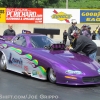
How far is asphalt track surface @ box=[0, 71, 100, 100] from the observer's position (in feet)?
24.8

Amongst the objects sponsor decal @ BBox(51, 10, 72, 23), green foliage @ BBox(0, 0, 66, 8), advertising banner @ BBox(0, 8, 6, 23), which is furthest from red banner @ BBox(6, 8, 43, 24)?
green foliage @ BBox(0, 0, 66, 8)

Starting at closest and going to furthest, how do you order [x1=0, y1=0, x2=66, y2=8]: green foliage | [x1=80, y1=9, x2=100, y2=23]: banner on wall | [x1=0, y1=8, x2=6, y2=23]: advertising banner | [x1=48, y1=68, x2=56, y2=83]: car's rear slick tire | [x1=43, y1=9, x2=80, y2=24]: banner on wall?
[x1=48, y1=68, x2=56, y2=83]: car's rear slick tire → [x1=0, y1=8, x2=6, y2=23]: advertising banner → [x1=43, y1=9, x2=80, y2=24]: banner on wall → [x1=80, y1=9, x2=100, y2=23]: banner on wall → [x1=0, y1=0, x2=66, y2=8]: green foliage

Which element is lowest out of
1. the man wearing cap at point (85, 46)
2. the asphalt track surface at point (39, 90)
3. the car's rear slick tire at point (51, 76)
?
the asphalt track surface at point (39, 90)

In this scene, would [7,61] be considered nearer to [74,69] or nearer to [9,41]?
[9,41]


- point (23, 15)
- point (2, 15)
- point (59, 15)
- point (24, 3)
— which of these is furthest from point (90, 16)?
point (24, 3)

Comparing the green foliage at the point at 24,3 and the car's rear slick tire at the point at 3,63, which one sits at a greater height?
the green foliage at the point at 24,3

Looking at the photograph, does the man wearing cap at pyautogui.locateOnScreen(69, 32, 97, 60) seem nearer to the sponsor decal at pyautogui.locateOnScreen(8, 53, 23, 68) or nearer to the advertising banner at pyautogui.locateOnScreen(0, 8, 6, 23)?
the sponsor decal at pyautogui.locateOnScreen(8, 53, 23, 68)

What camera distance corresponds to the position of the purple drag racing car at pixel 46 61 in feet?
28.2

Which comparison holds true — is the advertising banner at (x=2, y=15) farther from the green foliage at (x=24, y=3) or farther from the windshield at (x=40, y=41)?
the windshield at (x=40, y=41)

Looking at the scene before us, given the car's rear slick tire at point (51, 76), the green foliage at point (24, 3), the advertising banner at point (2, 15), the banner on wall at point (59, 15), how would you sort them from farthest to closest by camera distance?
the green foliage at point (24, 3) → the banner on wall at point (59, 15) → the advertising banner at point (2, 15) → the car's rear slick tire at point (51, 76)

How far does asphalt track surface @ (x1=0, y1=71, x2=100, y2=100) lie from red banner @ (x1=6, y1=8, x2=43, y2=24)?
2228 cm

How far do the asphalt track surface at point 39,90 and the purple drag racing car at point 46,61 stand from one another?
18cm

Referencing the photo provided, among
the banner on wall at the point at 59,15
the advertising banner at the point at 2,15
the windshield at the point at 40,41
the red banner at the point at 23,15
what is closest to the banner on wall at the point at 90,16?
the banner on wall at the point at 59,15

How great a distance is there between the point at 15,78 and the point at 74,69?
2120 millimetres
